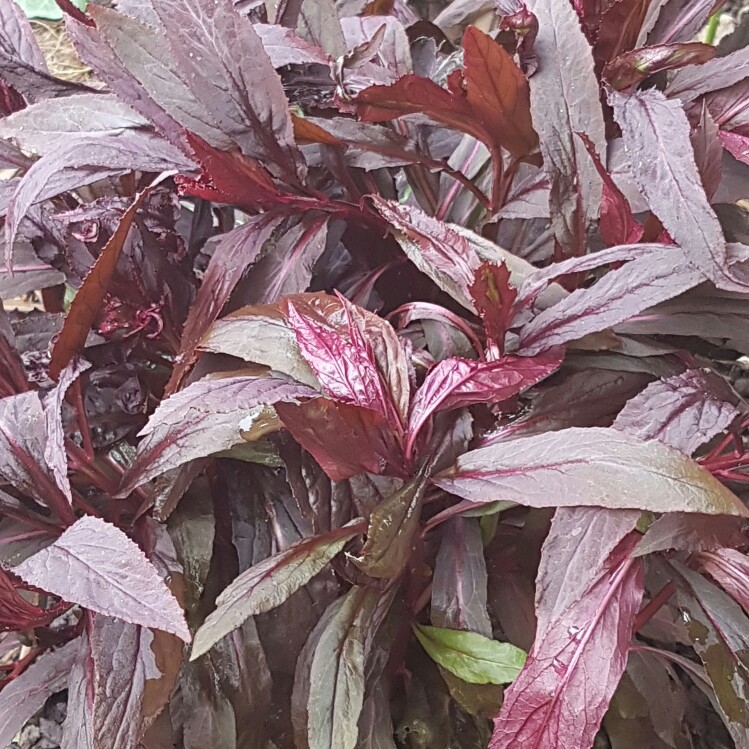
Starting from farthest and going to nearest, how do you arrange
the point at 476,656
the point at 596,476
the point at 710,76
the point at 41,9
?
1. the point at 41,9
2. the point at 710,76
3. the point at 476,656
4. the point at 596,476

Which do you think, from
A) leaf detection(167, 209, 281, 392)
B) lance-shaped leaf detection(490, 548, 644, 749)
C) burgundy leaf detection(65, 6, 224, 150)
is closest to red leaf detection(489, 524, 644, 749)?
lance-shaped leaf detection(490, 548, 644, 749)

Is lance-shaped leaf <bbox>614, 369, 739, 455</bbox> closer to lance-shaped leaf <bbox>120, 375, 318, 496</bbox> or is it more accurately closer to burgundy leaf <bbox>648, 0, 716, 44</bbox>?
lance-shaped leaf <bbox>120, 375, 318, 496</bbox>

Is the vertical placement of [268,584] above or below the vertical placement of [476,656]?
above

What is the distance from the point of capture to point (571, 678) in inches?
18.9

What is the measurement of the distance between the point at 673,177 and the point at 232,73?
33 centimetres

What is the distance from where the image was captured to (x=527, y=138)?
650 mm

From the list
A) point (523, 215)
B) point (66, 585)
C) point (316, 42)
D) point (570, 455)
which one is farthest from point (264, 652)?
point (316, 42)

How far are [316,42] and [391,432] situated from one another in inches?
17.5

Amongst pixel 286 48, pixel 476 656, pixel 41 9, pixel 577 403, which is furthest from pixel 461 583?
pixel 41 9

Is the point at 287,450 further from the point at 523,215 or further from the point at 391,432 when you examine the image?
the point at 523,215

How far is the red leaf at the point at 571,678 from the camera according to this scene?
1.54 ft

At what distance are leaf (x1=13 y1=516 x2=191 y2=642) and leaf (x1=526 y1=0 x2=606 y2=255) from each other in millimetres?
427

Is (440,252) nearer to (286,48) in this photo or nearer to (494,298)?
(494,298)

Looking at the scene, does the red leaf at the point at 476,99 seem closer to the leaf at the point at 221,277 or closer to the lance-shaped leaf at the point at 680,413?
the leaf at the point at 221,277
